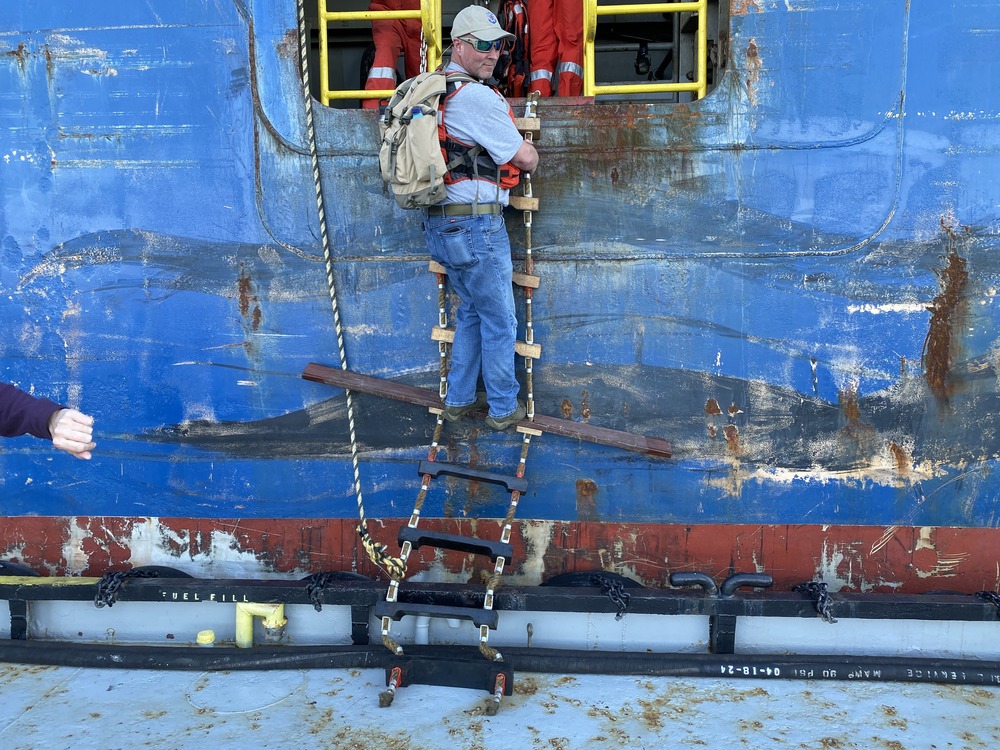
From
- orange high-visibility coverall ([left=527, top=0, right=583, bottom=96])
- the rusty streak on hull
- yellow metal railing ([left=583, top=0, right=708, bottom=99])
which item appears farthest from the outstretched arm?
orange high-visibility coverall ([left=527, top=0, right=583, bottom=96])

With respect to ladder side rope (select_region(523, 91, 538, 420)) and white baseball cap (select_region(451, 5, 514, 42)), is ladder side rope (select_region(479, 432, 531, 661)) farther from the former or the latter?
white baseball cap (select_region(451, 5, 514, 42))

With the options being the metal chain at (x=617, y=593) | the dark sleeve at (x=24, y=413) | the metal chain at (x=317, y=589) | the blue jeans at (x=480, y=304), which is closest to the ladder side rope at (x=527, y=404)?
the blue jeans at (x=480, y=304)

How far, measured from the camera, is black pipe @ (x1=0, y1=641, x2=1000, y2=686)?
11.4 ft

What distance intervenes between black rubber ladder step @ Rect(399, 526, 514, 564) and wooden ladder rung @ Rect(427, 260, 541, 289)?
1235mm

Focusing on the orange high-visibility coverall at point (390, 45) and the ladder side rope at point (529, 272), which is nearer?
the ladder side rope at point (529, 272)

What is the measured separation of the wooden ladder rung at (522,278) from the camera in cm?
371

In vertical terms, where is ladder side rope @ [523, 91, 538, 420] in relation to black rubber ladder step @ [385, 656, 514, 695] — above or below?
above

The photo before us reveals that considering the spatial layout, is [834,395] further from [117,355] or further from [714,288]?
[117,355]

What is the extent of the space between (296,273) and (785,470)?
2663 millimetres

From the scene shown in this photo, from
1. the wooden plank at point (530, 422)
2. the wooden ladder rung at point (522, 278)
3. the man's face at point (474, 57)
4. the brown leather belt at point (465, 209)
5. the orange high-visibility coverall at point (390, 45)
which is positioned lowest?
the wooden plank at point (530, 422)

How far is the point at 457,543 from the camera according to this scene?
3.48 meters

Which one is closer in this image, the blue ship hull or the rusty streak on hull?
the blue ship hull

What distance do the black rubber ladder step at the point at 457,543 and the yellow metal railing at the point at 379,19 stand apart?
6.99 feet

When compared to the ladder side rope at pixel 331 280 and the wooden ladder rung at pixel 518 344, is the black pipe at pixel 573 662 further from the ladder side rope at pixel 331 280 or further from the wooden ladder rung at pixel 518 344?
the wooden ladder rung at pixel 518 344
